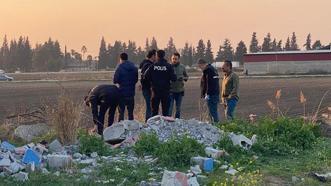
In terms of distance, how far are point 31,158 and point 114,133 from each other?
2.75m

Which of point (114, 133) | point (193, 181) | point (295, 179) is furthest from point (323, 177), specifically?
point (114, 133)

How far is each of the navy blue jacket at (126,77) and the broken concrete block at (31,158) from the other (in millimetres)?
4769

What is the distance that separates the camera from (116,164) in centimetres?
844

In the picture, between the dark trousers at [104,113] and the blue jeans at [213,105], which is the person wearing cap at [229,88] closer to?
the blue jeans at [213,105]

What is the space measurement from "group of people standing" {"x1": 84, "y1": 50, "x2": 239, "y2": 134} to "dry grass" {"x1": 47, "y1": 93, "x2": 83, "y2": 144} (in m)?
1.84

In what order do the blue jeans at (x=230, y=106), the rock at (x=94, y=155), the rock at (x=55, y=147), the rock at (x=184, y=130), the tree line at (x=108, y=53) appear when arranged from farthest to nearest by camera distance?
the tree line at (x=108, y=53)
the blue jeans at (x=230, y=106)
the rock at (x=184, y=130)
the rock at (x=55, y=147)
the rock at (x=94, y=155)

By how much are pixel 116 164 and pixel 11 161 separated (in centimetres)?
157

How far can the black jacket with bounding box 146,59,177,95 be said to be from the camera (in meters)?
13.0

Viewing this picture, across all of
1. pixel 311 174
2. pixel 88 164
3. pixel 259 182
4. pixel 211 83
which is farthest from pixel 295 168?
pixel 211 83

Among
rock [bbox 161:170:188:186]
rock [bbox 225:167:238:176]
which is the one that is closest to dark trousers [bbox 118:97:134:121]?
rock [bbox 225:167:238:176]

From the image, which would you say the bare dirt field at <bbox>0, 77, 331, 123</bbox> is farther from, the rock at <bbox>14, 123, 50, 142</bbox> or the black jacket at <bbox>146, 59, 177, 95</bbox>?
the black jacket at <bbox>146, 59, 177, 95</bbox>

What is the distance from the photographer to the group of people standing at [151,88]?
1291 cm

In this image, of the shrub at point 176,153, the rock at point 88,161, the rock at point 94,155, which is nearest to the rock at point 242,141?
the shrub at point 176,153

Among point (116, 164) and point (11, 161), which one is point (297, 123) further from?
point (11, 161)
